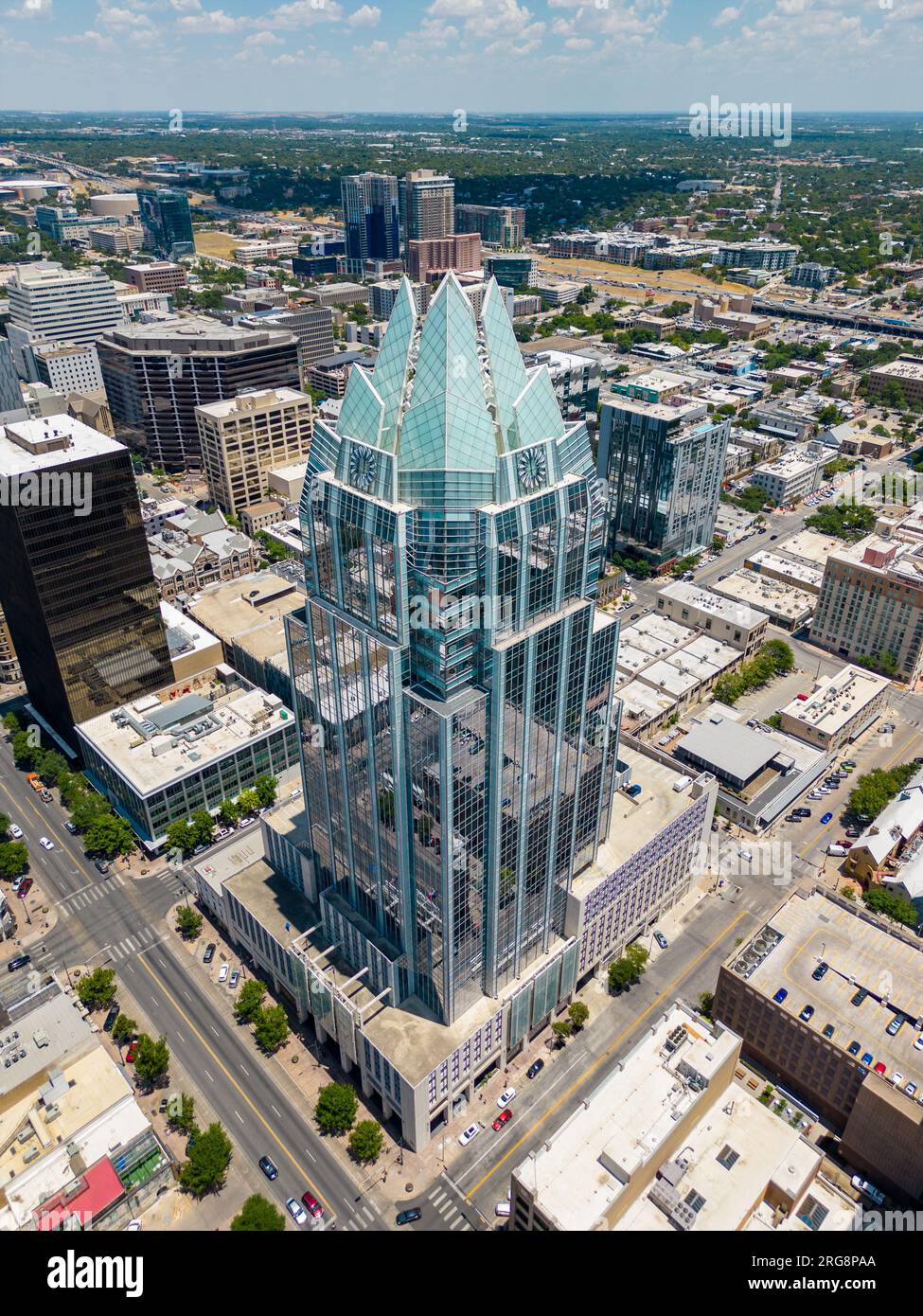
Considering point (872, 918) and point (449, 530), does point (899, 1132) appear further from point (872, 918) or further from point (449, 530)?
point (449, 530)

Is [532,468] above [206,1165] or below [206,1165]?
above

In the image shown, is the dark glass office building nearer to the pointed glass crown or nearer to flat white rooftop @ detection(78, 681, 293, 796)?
flat white rooftop @ detection(78, 681, 293, 796)

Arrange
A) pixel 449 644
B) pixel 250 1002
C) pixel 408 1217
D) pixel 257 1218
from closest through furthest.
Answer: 1. pixel 449 644
2. pixel 257 1218
3. pixel 408 1217
4. pixel 250 1002

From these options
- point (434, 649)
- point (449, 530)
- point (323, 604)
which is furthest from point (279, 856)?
point (449, 530)

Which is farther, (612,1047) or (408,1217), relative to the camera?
(612,1047)

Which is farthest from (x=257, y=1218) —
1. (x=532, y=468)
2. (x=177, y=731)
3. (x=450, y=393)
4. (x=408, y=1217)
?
(x=450, y=393)

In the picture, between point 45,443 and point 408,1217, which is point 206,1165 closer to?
point 408,1217

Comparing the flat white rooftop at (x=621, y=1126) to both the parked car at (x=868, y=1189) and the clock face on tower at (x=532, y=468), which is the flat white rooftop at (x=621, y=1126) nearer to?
the parked car at (x=868, y=1189)
